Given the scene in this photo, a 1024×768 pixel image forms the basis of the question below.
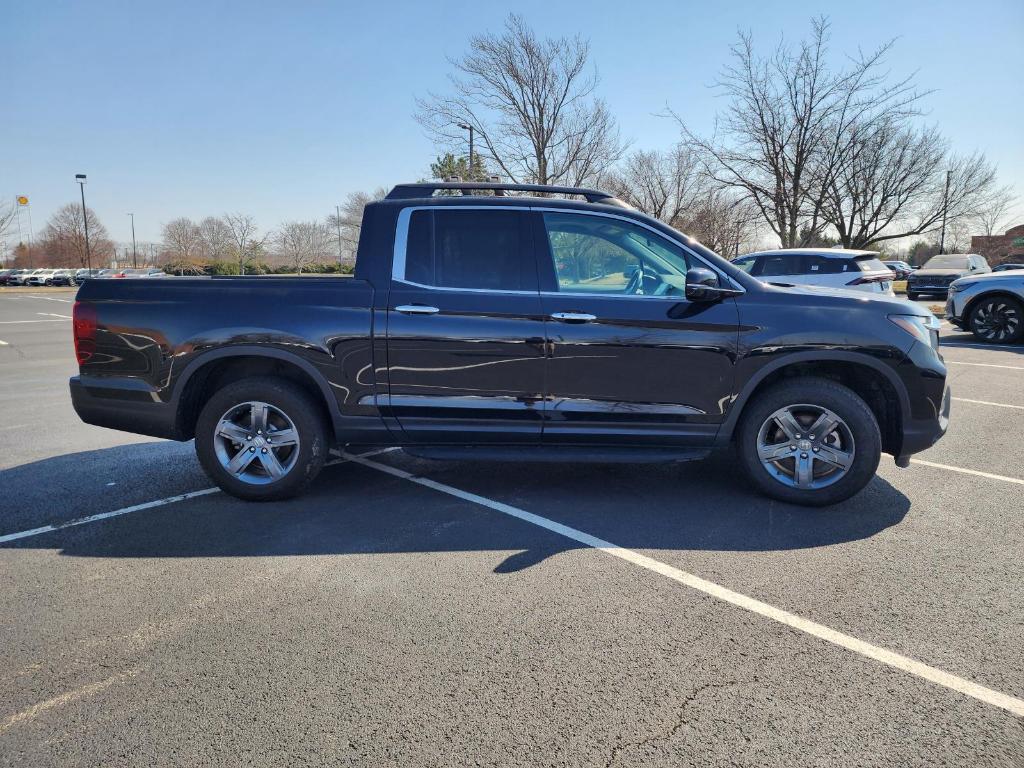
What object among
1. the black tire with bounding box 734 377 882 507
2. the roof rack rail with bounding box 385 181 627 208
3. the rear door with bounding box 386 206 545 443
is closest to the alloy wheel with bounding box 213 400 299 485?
the rear door with bounding box 386 206 545 443

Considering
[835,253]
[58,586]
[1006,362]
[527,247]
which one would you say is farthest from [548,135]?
[58,586]

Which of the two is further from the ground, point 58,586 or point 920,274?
point 920,274

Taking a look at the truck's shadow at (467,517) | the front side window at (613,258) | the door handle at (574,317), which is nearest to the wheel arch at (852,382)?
the truck's shadow at (467,517)

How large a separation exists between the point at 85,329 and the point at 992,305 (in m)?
14.3

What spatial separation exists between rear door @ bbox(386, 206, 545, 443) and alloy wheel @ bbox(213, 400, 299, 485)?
708 millimetres

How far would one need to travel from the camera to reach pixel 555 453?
14.2 ft

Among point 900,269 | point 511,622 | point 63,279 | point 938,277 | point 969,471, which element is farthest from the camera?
point 63,279

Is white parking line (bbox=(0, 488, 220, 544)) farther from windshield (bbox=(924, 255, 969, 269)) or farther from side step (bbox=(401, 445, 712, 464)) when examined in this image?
windshield (bbox=(924, 255, 969, 269))

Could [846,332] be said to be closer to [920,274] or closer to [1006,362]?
[1006,362]

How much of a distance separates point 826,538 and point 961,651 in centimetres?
116

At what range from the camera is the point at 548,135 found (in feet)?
92.3

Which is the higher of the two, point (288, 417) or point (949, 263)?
point (949, 263)

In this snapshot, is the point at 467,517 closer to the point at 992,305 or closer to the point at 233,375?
the point at 233,375

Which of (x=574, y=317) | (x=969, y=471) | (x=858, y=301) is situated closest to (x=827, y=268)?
Answer: (x=969, y=471)
